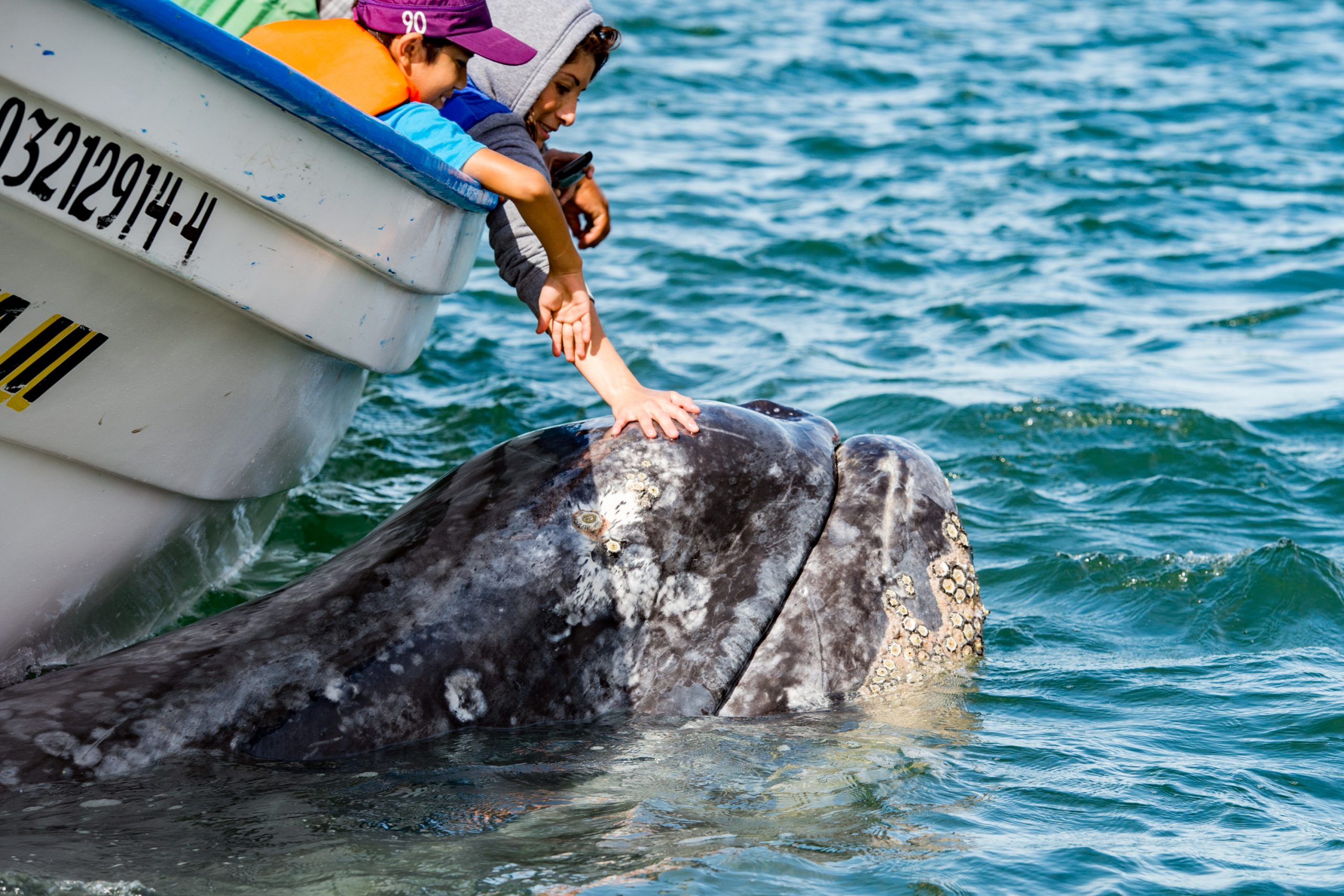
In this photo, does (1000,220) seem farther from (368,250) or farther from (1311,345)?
(368,250)

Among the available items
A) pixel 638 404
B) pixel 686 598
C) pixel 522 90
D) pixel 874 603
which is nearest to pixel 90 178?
pixel 638 404

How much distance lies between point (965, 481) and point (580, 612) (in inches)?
141

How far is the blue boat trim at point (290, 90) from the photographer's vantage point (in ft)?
11.9

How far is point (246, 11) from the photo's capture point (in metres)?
7.65

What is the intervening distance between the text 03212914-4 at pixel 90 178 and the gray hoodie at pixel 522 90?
4.41 feet

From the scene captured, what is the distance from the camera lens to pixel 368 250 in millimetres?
4473

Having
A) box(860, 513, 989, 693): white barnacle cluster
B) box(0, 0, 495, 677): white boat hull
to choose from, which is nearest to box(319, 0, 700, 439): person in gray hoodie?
box(0, 0, 495, 677): white boat hull

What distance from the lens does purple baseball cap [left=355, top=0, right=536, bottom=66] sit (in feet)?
15.2

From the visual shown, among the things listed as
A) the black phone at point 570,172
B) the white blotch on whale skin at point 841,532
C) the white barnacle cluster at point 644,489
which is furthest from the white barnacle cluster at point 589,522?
the black phone at point 570,172

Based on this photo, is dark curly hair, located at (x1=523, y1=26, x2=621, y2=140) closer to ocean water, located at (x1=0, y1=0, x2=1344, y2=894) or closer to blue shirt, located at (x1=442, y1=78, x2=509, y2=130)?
blue shirt, located at (x1=442, y1=78, x2=509, y2=130)

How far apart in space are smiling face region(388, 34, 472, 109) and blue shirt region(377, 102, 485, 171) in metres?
0.18

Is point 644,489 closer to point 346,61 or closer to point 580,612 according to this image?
point 580,612

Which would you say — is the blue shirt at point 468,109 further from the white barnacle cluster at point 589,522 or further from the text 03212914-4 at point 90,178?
the white barnacle cluster at point 589,522

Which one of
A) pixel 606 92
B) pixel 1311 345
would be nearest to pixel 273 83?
pixel 1311 345
